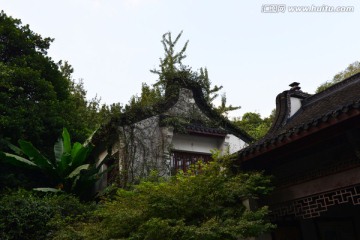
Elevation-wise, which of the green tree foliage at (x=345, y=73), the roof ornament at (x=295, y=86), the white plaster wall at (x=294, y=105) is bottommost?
the white plaster wall at (x=294, y=105)

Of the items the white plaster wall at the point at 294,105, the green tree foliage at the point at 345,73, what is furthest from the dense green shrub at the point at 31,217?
the green tree foliage at the point at 345,73

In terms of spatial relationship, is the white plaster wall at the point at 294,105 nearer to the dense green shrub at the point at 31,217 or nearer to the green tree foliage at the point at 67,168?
the green tree foliage at the point at 67,168

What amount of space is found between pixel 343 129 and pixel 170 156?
6.47 metres

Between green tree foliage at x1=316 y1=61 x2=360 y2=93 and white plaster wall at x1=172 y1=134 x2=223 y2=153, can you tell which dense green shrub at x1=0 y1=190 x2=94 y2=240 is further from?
green tree foliage at x1=316 y1=61 x2=360 y2=93

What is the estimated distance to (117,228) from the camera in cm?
602

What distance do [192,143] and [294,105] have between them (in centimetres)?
339

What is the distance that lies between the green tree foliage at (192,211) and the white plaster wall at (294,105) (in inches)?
168

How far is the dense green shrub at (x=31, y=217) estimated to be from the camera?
27.7 feet

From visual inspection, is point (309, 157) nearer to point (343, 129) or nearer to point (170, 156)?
point (343, 129)

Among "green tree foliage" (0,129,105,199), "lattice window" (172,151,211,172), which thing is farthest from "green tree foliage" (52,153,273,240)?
"lattice window" (172,151,211,172)

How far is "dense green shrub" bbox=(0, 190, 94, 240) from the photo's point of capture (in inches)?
332

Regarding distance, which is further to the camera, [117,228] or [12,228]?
[12,228]

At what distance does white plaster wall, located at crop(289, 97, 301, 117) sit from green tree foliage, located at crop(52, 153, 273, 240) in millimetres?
4263

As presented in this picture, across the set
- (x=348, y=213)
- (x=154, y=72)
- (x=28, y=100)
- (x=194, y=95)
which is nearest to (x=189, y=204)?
(x=348, y=213)
